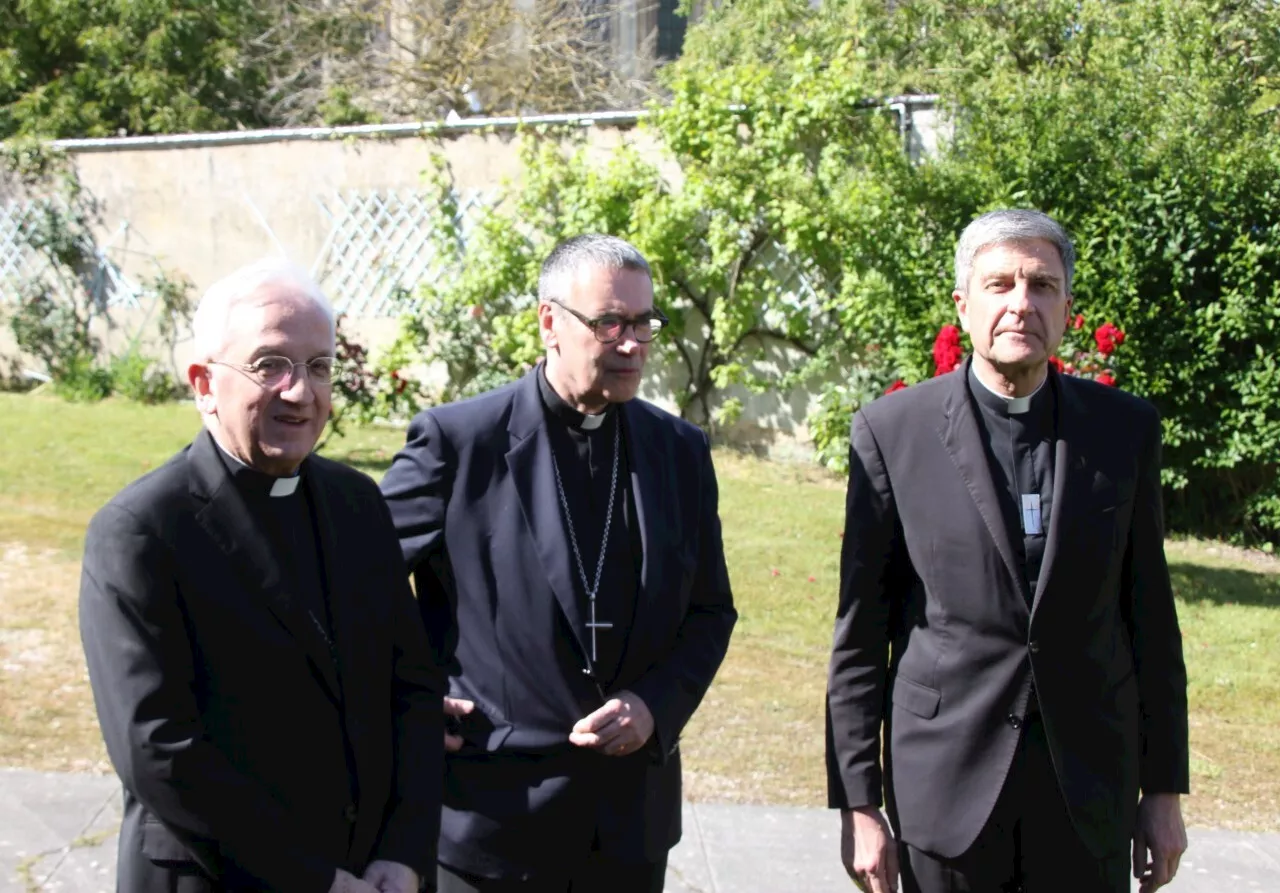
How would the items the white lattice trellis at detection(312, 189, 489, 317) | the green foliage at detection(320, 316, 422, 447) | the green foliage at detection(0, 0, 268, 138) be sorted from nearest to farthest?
the green foliage at detection(320, 316, 422, 447)
the white lattice trellis at detection(312, 189, 489, 317)
the green foliage at detection(0, 0, 268, 138)

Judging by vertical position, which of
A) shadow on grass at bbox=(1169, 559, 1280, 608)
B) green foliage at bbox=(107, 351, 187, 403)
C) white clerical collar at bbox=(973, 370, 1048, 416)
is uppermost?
white clerical collar at bbox=(973, 370, 1048, 416)

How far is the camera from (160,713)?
206 cm

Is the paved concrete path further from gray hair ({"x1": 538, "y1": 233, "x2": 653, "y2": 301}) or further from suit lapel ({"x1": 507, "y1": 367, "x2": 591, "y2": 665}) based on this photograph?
gray hair ({"x1": 538, "y1": 233, "x2": 653, "y2": 301})

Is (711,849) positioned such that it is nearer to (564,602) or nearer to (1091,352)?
(564,602)

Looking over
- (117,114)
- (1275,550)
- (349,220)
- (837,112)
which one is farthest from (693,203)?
(117,114)

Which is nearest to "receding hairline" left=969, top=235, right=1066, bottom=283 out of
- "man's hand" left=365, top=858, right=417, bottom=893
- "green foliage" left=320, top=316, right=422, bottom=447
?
"man's hand" left=365, top=858, right=417, bottom=893

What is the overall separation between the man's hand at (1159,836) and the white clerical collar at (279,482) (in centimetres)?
179

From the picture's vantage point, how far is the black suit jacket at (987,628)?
2654 mm

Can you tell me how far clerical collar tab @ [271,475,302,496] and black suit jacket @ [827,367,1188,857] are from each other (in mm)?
1119

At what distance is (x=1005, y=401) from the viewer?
280 centimetres

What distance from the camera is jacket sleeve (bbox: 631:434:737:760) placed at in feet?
9.29

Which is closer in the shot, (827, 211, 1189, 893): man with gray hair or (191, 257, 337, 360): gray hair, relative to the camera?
(191, 257, 337, 360): gray hair

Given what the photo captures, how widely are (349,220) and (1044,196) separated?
6.53m

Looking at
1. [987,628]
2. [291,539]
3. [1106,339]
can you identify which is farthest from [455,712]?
[1106,339]
